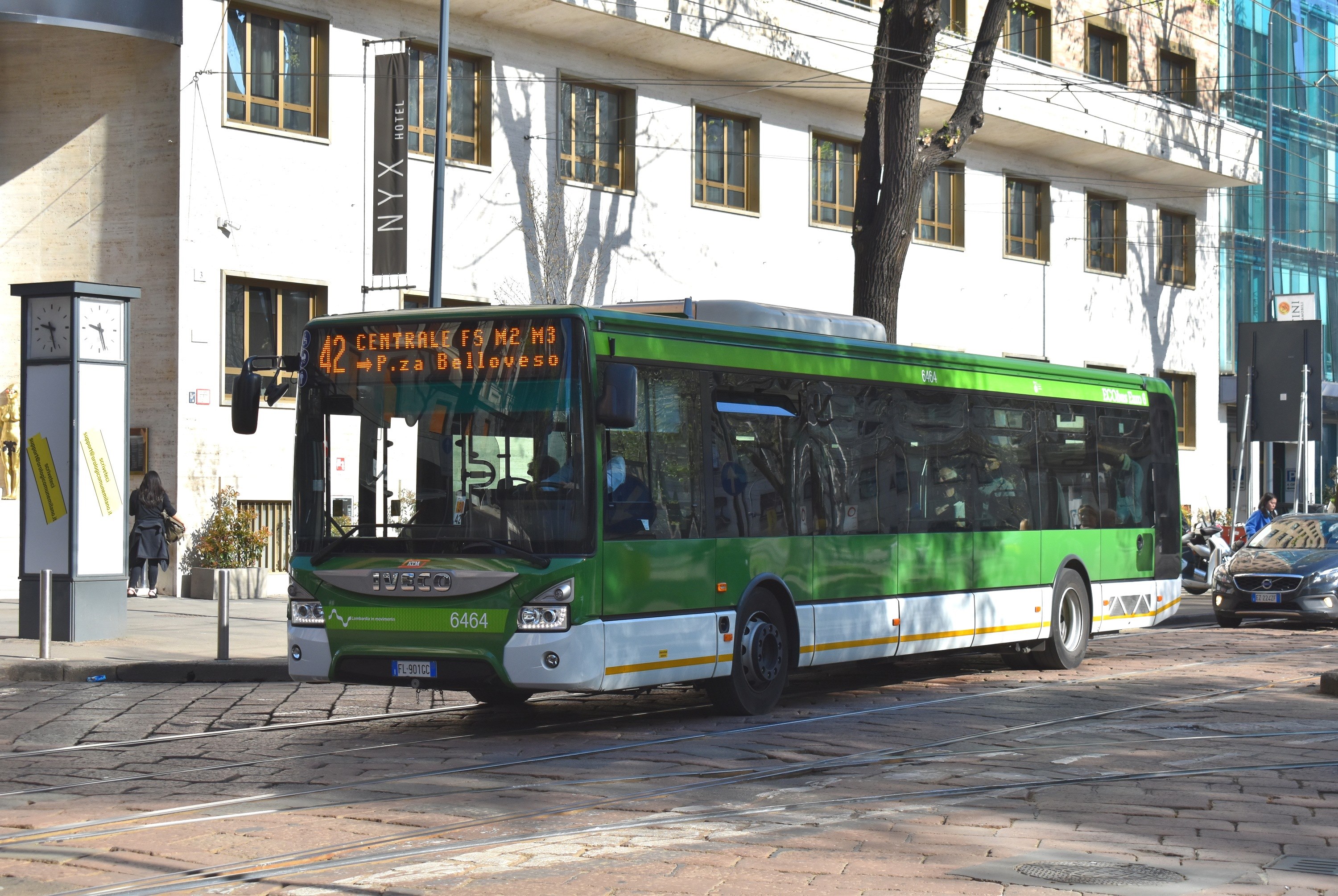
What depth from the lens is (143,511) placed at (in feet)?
70.6

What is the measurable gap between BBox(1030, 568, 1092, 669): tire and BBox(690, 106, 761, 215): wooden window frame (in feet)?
47.6

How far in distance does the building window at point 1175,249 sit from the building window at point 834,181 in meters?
11.5

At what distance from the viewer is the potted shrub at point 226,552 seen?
22.2 metres

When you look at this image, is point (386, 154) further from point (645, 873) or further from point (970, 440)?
point (645, 873)

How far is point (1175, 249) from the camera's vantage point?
41.1 meters

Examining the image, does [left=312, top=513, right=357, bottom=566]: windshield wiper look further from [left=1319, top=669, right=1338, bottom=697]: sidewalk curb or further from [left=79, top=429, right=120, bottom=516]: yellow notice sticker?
[left=1319, top=669, right=1338, bottom=697]: sidewalk curb

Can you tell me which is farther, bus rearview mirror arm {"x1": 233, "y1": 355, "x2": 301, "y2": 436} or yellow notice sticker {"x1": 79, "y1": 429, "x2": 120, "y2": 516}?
yellow notice sticker {"x1": 79, "y1": 429, "x2": 120, "y2": 516}

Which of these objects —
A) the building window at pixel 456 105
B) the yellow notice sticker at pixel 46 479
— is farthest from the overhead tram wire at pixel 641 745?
the building window at pixel 456 105

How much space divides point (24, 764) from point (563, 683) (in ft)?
10.1

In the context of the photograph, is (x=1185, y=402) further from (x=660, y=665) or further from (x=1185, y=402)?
(x=660, y=665)

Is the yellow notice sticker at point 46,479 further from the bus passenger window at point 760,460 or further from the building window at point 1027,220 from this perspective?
the building window at point 1027,220

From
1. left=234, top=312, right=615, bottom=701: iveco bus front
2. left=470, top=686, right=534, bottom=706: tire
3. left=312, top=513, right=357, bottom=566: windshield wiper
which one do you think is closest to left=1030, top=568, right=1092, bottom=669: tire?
left=470, top=686, right=534, bottom=706: tire

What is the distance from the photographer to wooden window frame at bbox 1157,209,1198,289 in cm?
4038

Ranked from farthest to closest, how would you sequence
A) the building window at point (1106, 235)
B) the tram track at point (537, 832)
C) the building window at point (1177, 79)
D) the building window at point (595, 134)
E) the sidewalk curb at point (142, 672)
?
the building window at point (1177, 79) < the building window at point (1106, 235) < the building window at point (595, 134) < the sidewalk curb at point (142, 672) < the tram track at point (537, 832)
